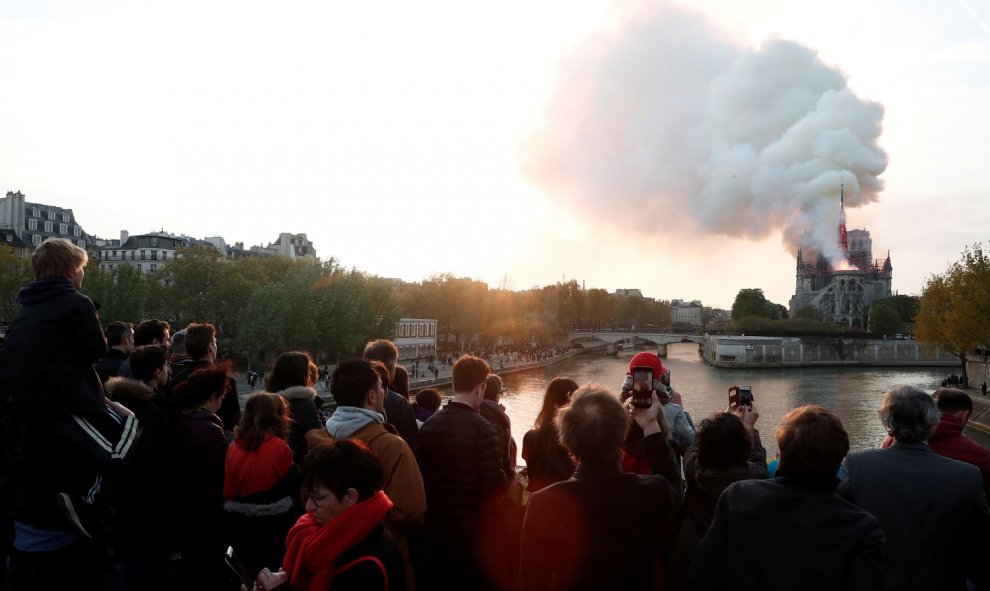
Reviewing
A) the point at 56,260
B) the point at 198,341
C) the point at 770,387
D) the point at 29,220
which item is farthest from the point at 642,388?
the point at 29,220

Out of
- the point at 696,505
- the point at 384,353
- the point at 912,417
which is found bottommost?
the point at 696,505

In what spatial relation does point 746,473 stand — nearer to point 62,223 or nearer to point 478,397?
point 478,397

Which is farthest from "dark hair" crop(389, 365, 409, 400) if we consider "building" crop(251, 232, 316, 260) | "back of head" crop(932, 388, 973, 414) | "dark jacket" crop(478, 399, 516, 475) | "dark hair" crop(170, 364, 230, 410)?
"building" crop(251, 232, 316, 260)

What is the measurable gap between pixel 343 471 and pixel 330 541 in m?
0.22

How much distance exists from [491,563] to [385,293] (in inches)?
1500

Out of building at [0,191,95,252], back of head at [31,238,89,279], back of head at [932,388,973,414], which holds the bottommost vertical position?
back of head at [932,388,973,414]

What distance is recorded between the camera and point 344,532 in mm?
2180

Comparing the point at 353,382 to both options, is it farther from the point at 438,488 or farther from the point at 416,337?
the point at 416,337

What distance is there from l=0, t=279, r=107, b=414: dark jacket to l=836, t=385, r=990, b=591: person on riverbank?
3.12m

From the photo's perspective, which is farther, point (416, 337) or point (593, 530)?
point (416, 337)

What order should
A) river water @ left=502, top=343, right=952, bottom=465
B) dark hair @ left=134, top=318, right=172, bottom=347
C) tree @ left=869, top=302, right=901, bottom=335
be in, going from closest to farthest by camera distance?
dark hair @ left=134, top=318, right=172, bottom=347, river water @ left=502, top=343, right=952, bottom=465, tree @ left=869, top=302, right=901, bottom=335

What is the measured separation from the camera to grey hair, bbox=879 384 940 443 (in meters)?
2.73

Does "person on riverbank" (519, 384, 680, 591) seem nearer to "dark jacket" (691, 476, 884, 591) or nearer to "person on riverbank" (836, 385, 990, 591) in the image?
"dark jacket" (691, 476, 884, 591)

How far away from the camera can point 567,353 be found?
2761 inches
